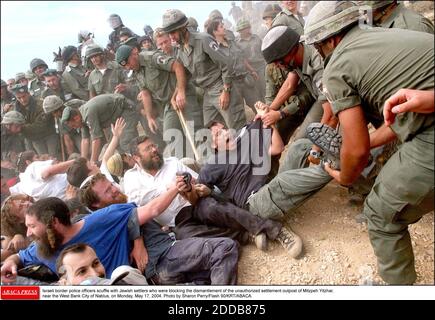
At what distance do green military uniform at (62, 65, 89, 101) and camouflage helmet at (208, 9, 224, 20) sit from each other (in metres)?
0.71

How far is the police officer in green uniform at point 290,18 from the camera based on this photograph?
5.85 ft

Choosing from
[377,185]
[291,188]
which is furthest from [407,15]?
[291,188]

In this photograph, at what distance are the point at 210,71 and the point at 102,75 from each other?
22.5 inches

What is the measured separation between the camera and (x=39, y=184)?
2.04 meters

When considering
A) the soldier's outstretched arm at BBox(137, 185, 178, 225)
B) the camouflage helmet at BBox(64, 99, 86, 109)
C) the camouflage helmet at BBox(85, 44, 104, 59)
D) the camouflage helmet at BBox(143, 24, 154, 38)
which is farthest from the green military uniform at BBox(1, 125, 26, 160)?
the camouflage helmet at BBox(143, 24, 154, 38)

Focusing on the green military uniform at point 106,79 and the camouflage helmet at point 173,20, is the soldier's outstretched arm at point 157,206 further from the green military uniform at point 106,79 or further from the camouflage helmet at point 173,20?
the camouflage helmet at point 173,20

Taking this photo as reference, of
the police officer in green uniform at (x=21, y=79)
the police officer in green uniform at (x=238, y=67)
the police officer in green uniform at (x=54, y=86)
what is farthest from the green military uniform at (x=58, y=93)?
the police officer in green uniform at (x=238, y=67)

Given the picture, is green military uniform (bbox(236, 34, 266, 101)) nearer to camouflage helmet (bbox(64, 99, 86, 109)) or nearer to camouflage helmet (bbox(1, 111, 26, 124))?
camouflage helmet (bbox(64, 99, 86, 109))

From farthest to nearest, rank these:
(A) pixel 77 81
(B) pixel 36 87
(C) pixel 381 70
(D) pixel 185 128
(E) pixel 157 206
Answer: (B) pixel 36 87 < (A) pixel 77 81 < (D) pixel 185 128 < (E) pixel 157 206 < (C) pixel 381 70

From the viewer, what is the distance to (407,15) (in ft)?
5.59

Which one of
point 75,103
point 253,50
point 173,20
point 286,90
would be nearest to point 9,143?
point 75,103

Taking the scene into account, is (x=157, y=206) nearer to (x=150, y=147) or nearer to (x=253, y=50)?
(x=150, y=147)

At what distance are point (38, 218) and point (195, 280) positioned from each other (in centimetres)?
79
